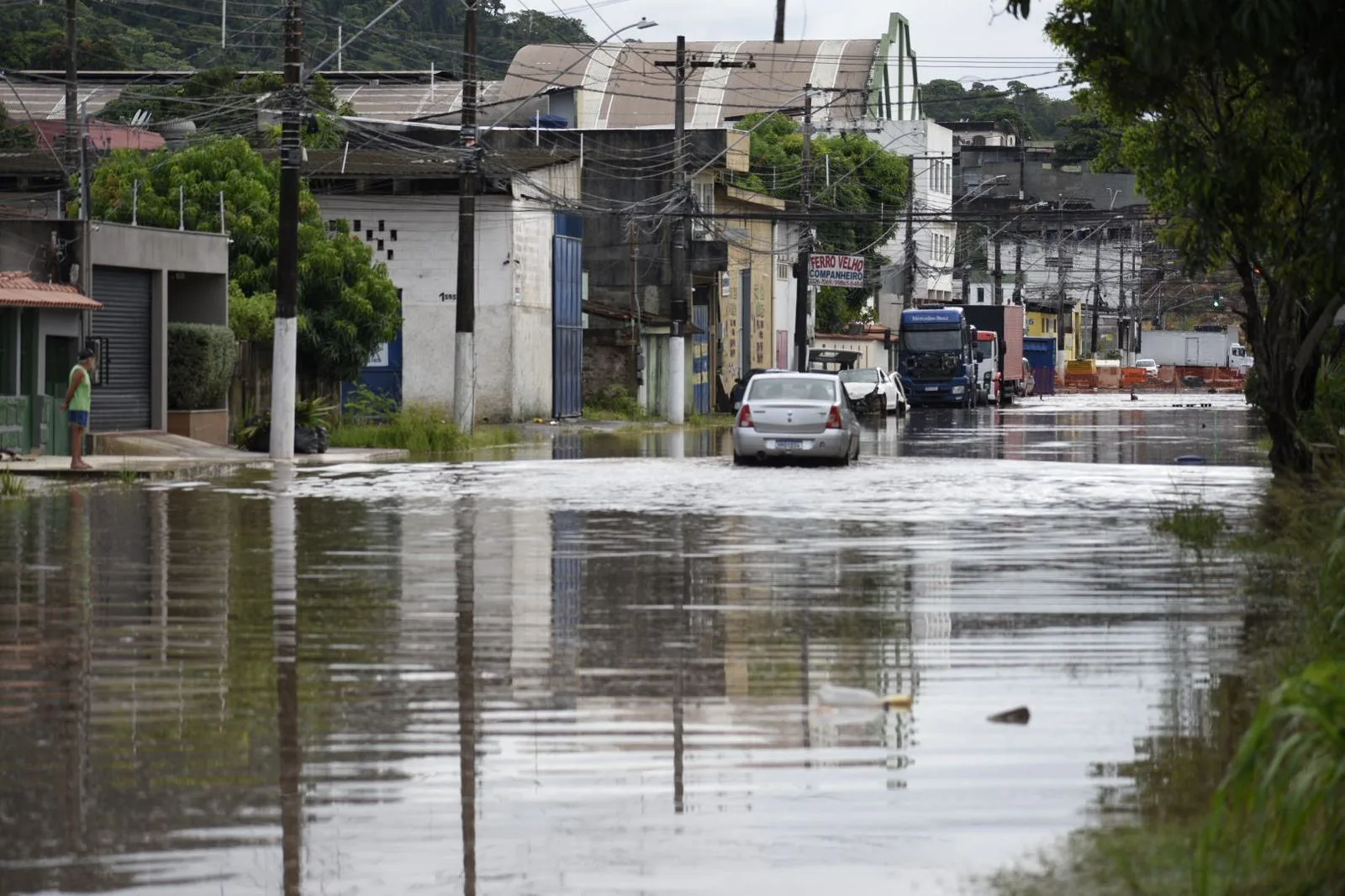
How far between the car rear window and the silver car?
14 mm

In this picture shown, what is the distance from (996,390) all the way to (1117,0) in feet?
252

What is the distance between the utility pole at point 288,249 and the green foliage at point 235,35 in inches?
2110

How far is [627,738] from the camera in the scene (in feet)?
31.2

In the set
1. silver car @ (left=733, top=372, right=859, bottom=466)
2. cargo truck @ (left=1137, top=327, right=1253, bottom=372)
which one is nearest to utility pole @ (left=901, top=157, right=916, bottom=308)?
cargo truck @ (left=1137, top=327, right=1253, bottom=372)

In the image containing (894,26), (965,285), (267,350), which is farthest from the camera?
(965,285)

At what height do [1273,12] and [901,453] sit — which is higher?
[1273,12]

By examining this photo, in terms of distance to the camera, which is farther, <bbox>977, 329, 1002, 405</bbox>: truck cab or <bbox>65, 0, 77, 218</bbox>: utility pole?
<bbox>977, 329, 1002, 405</bbox>: truck cab

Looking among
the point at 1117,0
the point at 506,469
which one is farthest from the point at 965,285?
the point at 1117,0

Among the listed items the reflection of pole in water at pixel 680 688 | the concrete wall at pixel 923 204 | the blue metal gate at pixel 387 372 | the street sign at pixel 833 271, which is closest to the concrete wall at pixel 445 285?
the blue metal gate at pixel 387 372

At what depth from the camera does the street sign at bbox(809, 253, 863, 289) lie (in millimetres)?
79062

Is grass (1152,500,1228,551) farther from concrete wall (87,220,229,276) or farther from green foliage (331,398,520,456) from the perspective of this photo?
green foliage (331,398,520,456)

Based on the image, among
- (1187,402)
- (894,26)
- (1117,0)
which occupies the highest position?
(894,26)

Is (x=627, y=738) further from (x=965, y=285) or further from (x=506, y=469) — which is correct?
(x=965, y=285)

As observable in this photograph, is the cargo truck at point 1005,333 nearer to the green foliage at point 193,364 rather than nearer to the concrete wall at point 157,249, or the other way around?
the concrete wall at point 157,249
